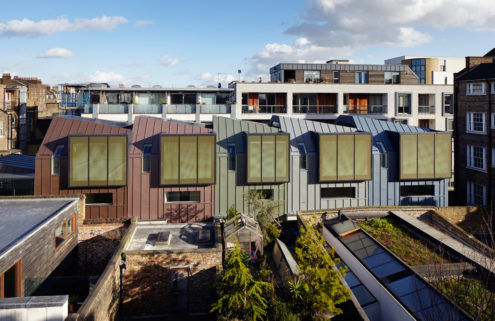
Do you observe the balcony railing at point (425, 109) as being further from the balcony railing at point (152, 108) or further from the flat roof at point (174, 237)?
the flat roof at point (174, 237)

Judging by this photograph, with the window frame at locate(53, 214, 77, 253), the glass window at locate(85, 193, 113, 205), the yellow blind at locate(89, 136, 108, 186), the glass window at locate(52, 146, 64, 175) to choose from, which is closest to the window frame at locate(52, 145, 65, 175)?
the glass window at locate(52, 146, 64, 175)

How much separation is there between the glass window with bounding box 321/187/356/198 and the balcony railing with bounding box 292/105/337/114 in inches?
758

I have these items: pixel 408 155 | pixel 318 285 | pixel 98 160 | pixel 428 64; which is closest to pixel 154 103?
pixel 98 160

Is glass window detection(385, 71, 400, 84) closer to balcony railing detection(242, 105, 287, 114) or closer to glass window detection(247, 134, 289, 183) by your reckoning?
balcony railing detection(242, 105, 287, 114)

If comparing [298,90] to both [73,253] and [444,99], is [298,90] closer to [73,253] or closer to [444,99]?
[444,99]

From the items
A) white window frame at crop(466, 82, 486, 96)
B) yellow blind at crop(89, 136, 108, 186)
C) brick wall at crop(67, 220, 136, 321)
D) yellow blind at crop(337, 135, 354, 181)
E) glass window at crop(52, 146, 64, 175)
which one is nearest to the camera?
brick wall at crop(67, 220, 136, 321)

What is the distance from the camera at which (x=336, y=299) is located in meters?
15.6

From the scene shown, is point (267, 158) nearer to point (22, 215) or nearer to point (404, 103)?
point (22, 215)

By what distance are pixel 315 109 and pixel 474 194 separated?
1952cm

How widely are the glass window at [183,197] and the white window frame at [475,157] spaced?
75.3ft

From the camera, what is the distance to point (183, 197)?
26734 mm

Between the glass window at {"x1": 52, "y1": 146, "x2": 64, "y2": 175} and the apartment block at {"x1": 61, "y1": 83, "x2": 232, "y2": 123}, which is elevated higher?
the apartment block at {"x1": 61, "y1": 83, "x2": 232, "y2": 123}

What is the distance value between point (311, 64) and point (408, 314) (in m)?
38.2

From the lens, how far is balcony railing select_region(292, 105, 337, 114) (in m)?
46.6
